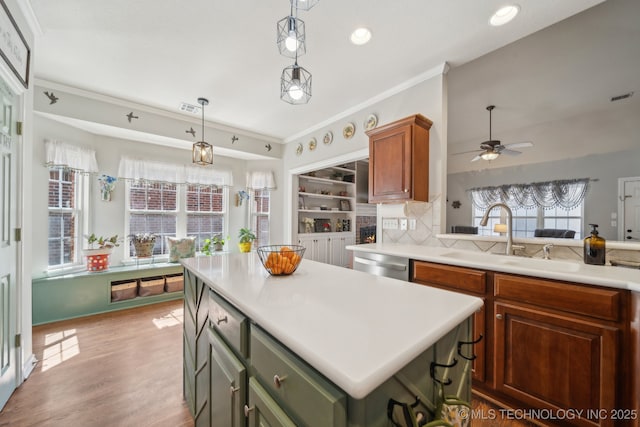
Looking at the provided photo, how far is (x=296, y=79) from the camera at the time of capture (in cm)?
147

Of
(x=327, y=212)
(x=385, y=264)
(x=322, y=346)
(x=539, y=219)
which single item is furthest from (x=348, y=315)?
(x=539, y=219)

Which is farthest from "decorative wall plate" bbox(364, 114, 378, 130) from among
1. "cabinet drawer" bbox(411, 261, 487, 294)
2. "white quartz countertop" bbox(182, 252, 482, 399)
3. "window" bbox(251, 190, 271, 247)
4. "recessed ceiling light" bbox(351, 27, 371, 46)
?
"window" bbox(251, 190, 271, 247)

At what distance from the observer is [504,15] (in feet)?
6.10

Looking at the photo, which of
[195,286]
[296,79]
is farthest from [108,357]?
[296,79]

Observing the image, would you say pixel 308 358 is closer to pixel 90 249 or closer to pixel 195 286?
pixel 195 286

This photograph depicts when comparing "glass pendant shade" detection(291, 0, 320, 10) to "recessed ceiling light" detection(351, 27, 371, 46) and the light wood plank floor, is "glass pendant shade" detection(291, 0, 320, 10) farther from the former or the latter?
the light wood plank floor

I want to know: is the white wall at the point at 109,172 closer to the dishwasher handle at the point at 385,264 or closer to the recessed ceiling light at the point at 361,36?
the dishwasher handle at the point at 385,264

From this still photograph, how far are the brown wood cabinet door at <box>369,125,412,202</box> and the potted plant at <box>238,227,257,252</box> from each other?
103 inches

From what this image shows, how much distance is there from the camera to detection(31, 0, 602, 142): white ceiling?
1816 mm

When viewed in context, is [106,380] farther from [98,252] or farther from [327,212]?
[327,212]

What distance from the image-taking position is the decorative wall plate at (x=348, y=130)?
3.37m

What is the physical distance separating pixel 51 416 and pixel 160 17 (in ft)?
9.28

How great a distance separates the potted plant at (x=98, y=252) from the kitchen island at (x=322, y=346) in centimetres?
295

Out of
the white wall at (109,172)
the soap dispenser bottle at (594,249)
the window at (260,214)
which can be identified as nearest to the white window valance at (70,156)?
the white wall at (109,172)
